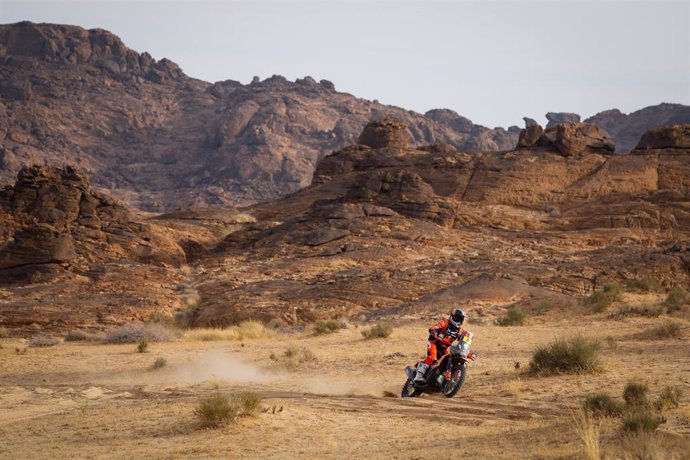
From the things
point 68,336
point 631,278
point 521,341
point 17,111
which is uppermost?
point 17,111

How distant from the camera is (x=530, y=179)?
151ft

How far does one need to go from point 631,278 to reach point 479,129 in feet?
439

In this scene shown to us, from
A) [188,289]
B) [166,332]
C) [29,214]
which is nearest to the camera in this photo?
[166,332]

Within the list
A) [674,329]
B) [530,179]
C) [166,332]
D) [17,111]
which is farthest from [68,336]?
[17,111]

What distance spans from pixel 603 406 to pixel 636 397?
2.29 feet

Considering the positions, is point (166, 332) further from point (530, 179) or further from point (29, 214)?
point (530, 179)

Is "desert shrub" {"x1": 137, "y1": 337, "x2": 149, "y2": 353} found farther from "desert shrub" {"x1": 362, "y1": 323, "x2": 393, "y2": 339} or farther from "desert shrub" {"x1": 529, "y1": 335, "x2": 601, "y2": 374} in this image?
"desert shrub" {"x1": 529, "y1": 335, "x2": 601, "y2": 374}

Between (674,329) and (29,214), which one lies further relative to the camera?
(29,214)

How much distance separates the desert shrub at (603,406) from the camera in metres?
9.12

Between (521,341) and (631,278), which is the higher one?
(631,278)

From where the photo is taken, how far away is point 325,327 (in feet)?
74.8

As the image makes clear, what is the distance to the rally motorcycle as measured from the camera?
12219 mm

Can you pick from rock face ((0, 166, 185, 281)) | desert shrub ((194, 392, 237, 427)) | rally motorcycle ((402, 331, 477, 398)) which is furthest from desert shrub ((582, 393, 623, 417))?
rock face ((0, 166, 185, 281))

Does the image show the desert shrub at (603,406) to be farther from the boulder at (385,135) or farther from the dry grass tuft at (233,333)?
the boulder at (385,135)
